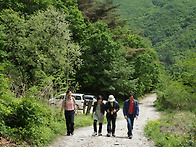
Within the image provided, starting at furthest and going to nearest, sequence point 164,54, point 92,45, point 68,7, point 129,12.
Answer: point 129,12 < point 164,54 < point 68,7 < point 92,45

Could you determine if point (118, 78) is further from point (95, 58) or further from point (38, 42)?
point (38, 42)

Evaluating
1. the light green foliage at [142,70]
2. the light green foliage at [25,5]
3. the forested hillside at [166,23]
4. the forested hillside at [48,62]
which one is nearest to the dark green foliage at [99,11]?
the forested hillside at [48,62]

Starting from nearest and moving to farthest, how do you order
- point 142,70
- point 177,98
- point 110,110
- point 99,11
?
1. point 110,110
2. point 177,98
3. point 142,70
4. point 99,11

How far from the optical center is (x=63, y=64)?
2131 centimetres

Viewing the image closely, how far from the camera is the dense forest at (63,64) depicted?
8.07m

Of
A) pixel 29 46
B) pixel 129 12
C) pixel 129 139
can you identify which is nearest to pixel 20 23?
pixel 29 46

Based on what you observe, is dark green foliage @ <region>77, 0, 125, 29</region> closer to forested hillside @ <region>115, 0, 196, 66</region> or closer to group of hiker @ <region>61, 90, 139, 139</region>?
group of hiker @ <region>61, 90, 139, 139</region>

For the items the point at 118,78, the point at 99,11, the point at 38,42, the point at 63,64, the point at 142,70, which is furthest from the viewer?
the point at 99,11

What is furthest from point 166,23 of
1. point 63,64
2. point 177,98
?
point 63,64

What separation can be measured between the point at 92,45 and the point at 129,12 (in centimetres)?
11424

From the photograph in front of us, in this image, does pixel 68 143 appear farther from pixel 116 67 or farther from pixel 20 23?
pixel 116 67

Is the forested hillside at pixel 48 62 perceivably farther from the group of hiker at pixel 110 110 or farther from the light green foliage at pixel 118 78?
the group of hiker at pixel 110 110

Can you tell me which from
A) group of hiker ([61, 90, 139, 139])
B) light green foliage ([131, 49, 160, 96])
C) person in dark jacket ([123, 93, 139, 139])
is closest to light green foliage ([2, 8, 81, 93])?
group of hiker ([61, 90, 139, 139])

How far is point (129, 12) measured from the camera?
5576 inches
